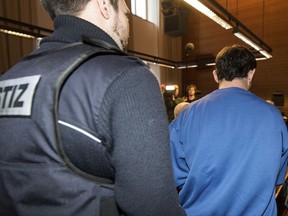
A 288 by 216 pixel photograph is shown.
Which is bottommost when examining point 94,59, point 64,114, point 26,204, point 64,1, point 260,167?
point 260,167

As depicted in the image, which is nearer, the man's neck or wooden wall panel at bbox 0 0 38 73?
the man's neck

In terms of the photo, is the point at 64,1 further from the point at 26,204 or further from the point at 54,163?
the point at 26,204

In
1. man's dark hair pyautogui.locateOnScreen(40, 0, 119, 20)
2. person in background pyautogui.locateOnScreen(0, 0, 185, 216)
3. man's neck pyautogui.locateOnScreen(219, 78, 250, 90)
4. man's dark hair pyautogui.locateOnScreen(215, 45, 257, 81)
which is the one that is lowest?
person in background pyautogui.locateOnScreen(0, 0, 185, 216)

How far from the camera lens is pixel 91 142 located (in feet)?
1.81

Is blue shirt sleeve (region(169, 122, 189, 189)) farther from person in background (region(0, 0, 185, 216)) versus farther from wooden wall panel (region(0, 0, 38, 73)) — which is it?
wooden wall panel (region(0, 0, 38, 73))

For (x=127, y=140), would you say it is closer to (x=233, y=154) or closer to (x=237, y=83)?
(x=233, y=154)

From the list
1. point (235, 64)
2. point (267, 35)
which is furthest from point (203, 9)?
point (267, 35)

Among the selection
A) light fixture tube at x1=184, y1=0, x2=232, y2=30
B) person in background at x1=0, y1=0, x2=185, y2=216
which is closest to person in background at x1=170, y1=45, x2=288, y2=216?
person in background at x1=0, y1=0, x2=185, y2=216

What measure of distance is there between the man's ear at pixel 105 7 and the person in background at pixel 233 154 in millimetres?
814

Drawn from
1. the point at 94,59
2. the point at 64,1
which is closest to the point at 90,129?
the point at 94,59

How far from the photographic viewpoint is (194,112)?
1373 millimetres

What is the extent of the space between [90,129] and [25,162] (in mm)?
196

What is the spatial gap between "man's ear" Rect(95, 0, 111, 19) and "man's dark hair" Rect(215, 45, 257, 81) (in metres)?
0.95

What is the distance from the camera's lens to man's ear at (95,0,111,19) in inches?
27.9
